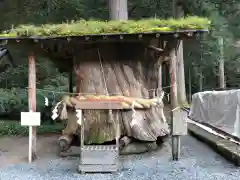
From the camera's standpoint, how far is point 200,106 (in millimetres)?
14219

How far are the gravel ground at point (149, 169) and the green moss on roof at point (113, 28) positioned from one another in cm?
272

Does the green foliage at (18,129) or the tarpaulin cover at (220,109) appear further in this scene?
the green foliage at (18,129)

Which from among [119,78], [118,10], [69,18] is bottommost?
[119,78]

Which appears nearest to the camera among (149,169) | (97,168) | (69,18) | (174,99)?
(97,168)

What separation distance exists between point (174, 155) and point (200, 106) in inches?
262

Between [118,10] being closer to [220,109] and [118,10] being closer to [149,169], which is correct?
[220,109]

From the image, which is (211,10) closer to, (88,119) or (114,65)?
(114,65)

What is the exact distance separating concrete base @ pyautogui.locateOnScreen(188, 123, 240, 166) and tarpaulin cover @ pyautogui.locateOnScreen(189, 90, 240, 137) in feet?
1.28

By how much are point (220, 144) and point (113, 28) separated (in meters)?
3.78

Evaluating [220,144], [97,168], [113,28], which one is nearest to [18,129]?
[97,168]

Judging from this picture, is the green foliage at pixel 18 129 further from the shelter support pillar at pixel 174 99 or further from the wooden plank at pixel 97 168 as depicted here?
the wooden plank at pixel 97 168

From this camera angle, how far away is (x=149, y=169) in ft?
23.1

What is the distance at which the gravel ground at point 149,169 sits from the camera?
6.46m

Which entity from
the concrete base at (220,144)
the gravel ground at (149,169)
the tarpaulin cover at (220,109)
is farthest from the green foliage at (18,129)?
the tarpaulin cover at (220,109)
